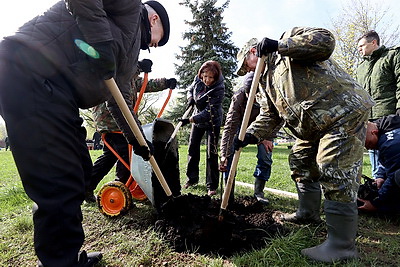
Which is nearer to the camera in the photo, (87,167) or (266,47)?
(87,167)

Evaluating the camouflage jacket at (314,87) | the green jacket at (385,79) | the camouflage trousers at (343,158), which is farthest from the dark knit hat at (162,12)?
the green jacket at (385,79)

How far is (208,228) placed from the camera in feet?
7.49

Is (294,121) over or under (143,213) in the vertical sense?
over

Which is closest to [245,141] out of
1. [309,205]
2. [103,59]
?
[309,205]

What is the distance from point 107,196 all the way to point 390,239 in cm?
270

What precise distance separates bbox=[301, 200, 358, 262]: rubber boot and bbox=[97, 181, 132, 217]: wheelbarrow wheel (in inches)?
72.0

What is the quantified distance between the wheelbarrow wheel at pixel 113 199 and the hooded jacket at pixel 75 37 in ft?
4.44

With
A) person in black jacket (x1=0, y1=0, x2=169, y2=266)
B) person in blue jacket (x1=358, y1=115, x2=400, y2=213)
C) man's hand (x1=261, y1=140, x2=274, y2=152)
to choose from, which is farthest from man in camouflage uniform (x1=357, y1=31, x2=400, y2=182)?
person in black jacket (x1=0, y1=0, x2=169, y2=266)

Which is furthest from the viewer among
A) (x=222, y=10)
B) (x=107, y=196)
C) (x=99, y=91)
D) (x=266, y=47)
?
(x=222, y=10)

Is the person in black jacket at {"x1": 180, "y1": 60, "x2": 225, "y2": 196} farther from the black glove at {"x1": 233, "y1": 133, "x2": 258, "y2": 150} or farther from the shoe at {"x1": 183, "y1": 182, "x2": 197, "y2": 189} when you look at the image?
the black glove at {"x1": 233, "y1": 133, "x2": 258, "y2": 150}

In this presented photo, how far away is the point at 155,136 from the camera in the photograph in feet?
9.95

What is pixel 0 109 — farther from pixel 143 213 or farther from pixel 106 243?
pixel 143 213

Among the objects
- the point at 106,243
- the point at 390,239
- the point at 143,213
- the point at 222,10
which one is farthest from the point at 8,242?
the point at 222,10

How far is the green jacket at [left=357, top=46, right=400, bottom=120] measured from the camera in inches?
149
